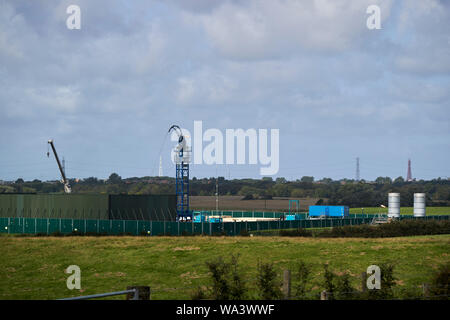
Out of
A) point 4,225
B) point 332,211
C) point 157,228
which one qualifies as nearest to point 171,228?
point 157,228

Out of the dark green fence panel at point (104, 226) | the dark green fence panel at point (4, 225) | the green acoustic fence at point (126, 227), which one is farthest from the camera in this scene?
the dark green fence panel at point (4, 225)

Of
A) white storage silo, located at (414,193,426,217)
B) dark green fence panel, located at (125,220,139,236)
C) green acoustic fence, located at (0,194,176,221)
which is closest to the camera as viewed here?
dark green fence panel, located at (125,220,139,236)

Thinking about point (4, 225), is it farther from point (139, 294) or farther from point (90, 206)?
point (139, 294)

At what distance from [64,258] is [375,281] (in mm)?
29449

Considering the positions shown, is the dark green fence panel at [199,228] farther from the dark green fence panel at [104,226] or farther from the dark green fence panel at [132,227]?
the dark green fence panel at [104,226]

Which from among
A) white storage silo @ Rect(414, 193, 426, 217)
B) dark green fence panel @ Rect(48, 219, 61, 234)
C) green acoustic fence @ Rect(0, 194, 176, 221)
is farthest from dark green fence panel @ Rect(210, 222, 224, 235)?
white storage silo @ Rect(414, 193, 426, 217)

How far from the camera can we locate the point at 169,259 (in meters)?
42.2

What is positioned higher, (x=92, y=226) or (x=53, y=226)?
(x=92, y=226)

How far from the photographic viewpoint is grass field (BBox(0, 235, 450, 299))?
112 feet

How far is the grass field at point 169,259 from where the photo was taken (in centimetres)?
3412

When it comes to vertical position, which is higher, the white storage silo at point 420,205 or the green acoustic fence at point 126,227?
the white storage silo at point 420,205

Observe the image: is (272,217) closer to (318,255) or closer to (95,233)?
(95,233)

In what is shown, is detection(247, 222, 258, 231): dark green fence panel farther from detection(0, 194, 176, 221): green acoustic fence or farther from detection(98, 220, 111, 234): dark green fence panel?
detection(0, 194, 176, 221): green acoustic fence

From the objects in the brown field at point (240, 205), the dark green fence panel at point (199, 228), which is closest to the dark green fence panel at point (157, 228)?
the dark green fence panel at point (199, 228)
